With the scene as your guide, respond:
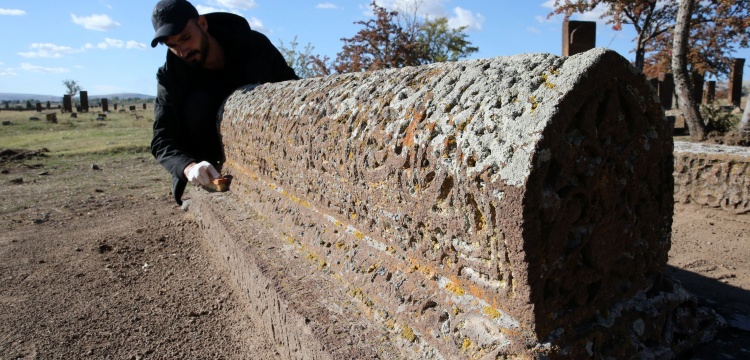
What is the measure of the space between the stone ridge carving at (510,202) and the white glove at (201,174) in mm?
1479

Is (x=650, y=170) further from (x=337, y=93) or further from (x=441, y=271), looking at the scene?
(x=337, y=93)

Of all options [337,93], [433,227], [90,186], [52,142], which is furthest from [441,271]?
[52,142]

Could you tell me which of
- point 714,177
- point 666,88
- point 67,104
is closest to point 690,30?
point 666,88

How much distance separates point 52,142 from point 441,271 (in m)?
14.4

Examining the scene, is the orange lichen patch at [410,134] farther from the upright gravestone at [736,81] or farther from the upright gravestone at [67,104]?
the upright gravestone at [67,104]

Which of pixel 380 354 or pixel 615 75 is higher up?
pixel 615 75

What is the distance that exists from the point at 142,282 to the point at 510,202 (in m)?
2.74

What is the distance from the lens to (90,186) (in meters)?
6.56

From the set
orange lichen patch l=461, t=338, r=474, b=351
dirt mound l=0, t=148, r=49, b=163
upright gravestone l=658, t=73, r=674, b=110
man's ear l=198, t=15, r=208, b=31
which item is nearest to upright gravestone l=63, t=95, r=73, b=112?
dirt mound l=0, t=148, r=49, b=163

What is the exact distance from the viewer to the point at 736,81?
19312 millimetres

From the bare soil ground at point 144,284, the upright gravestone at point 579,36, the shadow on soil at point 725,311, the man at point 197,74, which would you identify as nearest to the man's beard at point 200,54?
the man at point 197,74

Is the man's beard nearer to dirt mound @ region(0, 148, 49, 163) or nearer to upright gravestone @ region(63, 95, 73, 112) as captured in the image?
dirt mound @ region(0, 148, 49, 163)

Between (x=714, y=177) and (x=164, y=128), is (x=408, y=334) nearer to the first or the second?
(x=164, y=128)

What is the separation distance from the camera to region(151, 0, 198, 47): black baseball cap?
10.4ft
